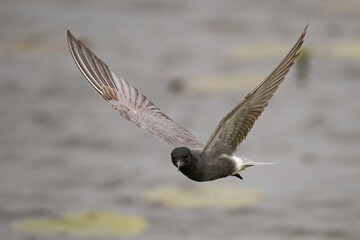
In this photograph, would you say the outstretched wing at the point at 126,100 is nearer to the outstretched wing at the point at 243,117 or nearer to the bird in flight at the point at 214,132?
the bird in flight at the point at 214,132

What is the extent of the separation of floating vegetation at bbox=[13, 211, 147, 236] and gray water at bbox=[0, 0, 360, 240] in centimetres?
9

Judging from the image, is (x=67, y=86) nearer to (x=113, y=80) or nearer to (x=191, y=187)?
(x=191, y=187)

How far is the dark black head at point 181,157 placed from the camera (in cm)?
467

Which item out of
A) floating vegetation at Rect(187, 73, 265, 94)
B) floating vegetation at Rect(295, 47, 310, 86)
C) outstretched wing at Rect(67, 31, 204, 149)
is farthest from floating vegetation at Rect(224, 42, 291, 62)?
outstretched wing at Rect(67, 31, 204, 149)

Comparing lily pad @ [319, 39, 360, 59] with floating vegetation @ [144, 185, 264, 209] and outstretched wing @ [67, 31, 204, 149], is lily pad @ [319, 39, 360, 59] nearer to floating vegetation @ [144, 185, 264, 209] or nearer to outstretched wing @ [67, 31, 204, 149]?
floating vegetation @ [144, 185, 264, 209]

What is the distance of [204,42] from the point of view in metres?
10.5

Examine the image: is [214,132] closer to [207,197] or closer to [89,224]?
[89,224]

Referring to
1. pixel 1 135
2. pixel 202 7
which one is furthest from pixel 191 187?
pixel 202 7

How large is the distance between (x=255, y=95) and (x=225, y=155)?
1.23 feet

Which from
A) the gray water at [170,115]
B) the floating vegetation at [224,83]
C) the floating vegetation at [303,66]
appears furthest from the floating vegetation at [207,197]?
the floating vegetation at [303,66]

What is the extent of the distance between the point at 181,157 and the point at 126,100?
103 centimetres

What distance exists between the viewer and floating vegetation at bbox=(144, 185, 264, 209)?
725 centimetres

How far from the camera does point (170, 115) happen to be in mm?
8859

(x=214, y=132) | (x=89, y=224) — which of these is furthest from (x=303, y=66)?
(x=214, y=132)
